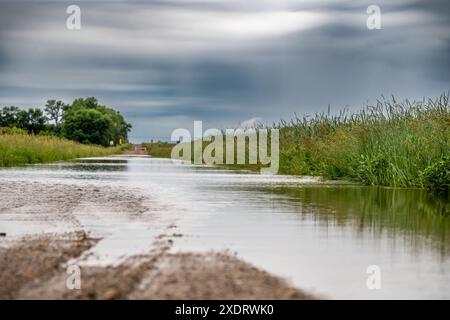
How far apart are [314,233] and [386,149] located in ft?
36.6

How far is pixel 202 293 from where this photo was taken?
522 cm

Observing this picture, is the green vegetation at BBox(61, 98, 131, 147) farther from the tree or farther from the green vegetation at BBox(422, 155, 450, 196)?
the green vegetation at BBox(422, 155, 450, 196)

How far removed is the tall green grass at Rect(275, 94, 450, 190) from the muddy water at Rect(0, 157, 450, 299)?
3.12 meters

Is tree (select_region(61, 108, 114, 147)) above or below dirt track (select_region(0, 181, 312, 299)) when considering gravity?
above

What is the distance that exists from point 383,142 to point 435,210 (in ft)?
26.0

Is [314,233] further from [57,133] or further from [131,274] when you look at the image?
[57,133]

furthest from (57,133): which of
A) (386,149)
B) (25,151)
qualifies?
(386,149)

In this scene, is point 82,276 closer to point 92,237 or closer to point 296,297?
point 296,297

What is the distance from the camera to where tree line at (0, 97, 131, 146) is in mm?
110188

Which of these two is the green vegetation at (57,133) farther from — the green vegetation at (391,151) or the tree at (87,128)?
the green vegetation at (391,151)

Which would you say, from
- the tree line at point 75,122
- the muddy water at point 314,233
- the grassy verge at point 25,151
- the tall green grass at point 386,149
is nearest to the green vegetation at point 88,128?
the tree line at point 75,122

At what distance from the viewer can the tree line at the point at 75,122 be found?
11019 centimetres

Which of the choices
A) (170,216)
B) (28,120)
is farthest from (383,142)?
(28,120)

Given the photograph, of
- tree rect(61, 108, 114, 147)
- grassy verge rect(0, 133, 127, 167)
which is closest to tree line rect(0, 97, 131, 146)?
tree rect(61, 108, 114, 147)
